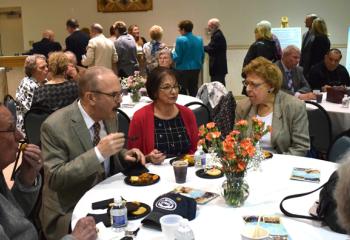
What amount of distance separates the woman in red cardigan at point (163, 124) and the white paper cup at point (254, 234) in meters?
1.38

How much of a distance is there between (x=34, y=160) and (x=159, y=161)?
31.4 inches

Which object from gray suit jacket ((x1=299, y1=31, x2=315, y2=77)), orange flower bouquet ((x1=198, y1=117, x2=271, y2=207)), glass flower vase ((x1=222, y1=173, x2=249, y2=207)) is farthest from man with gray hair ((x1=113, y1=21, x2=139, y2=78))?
glass flower vase ((x1=222, y1=173, x2=249, y2=207))

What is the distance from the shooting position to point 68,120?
88.9 inches

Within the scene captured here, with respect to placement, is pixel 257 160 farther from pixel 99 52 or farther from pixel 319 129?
pixel 99 52

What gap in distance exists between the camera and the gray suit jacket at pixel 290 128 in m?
2.95

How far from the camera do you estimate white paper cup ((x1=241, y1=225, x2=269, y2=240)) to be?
1.46 meters

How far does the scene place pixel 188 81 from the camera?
7391 millimetres

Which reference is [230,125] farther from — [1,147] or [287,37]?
[287,37]

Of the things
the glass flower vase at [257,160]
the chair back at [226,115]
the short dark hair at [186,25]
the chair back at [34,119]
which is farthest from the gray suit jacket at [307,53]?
the glass flower vase at [257,160]

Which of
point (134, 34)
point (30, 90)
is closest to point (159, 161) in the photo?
point (30, 90)

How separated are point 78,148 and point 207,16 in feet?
25.6

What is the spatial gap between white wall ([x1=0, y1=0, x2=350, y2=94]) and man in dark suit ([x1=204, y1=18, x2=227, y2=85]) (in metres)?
1.59

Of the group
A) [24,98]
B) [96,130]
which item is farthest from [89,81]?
[24,98]

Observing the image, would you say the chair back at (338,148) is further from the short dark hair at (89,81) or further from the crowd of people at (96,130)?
the short dark hair at (89,81)
